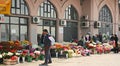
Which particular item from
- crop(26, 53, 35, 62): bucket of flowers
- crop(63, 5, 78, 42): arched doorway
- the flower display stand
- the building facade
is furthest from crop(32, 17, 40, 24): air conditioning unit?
the flower display stand

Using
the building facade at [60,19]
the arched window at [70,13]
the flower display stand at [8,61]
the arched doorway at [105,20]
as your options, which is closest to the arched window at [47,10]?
the building facade at [60,19]

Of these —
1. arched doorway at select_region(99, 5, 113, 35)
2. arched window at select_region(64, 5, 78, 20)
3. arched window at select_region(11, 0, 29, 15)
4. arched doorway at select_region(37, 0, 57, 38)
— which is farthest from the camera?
arched doorway at select_region(99, 5, 113, 35)

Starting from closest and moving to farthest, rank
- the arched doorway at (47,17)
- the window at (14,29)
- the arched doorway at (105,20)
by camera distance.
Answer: the window at (14,29) → the arched doorway at (47,17) → the arched doorway at (105,20)

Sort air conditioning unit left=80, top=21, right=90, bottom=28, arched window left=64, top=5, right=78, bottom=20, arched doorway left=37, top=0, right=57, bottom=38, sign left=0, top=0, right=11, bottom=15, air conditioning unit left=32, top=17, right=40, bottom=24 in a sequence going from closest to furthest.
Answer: sign left=0, top=0, right=11, bottom=15 → air conditioning unit left=32, top=17, right=40, bottom=24 → arched doorway left=37, top=0, right=57, bottom=38 → arched window left=64, top=5, right=78, bottom=20 → air conditioning unit left=80, top=21, right=90, bottom=28

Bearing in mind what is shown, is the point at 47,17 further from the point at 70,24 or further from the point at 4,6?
the point at 4,6

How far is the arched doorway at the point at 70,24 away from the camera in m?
37.0

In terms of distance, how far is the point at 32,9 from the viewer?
31047 mm

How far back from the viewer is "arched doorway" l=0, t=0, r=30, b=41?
2842cm

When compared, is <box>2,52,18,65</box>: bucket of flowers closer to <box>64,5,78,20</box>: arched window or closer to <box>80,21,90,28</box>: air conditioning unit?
<box>64,5,78,20</box>: arched window

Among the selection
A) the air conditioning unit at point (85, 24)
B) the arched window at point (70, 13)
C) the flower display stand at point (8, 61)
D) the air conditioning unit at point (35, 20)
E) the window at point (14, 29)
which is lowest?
the flower display stand at point (8, 61)

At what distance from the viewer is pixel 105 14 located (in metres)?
43.8

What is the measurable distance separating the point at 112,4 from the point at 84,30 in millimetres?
8002

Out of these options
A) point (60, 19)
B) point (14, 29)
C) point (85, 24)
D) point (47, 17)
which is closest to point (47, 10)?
point (47, 17)

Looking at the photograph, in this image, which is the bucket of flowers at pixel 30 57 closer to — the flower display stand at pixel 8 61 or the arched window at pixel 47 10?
the flower display stand at pixel 8 61
